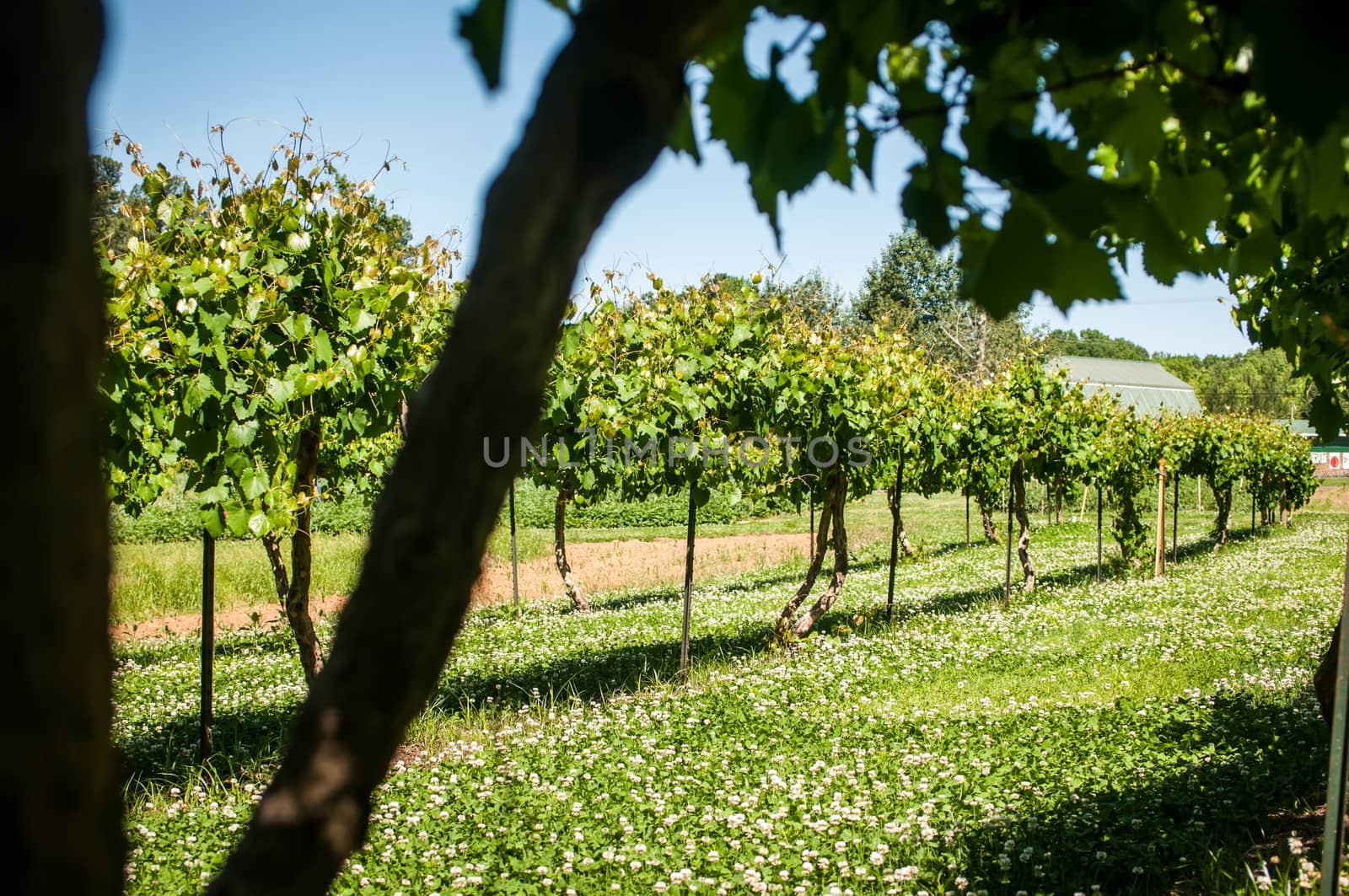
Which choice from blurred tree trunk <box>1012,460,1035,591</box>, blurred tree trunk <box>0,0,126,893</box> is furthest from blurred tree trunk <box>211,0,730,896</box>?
blurred tree trunk <box>1012,460,1035,591</box>

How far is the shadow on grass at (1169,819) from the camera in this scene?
13.1 feet

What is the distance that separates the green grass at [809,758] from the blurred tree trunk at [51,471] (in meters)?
3.64

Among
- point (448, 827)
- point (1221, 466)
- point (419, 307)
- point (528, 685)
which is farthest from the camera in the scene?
point (1221, 466)

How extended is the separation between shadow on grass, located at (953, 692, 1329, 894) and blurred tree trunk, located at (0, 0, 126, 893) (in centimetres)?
393

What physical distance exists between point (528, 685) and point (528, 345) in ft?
25.6

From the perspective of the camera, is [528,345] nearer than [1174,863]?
Yes

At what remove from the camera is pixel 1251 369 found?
91.8m

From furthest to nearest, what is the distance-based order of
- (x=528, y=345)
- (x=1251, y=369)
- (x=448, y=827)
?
1. (x=1251, y=369)
2. (x=448, y=827)
3. (x=528, y=345)

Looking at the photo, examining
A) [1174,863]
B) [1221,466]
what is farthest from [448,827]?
[1221,466]

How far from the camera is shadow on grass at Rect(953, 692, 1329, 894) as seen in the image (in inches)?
157

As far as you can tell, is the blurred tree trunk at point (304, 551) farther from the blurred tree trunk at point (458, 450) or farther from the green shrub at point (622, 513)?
the green shrub at point (622, 513)

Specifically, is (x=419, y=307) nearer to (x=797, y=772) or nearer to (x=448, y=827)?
(x=448, y=827)

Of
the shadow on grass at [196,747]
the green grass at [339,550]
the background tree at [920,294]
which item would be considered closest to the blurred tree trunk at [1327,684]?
the green grass at [339,550]

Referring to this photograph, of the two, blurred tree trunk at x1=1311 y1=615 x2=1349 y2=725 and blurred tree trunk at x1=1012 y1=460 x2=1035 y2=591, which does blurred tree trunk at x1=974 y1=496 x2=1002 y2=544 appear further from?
blurred tree trunk at x1=1311 y1=615 x2=1349 y2=725
